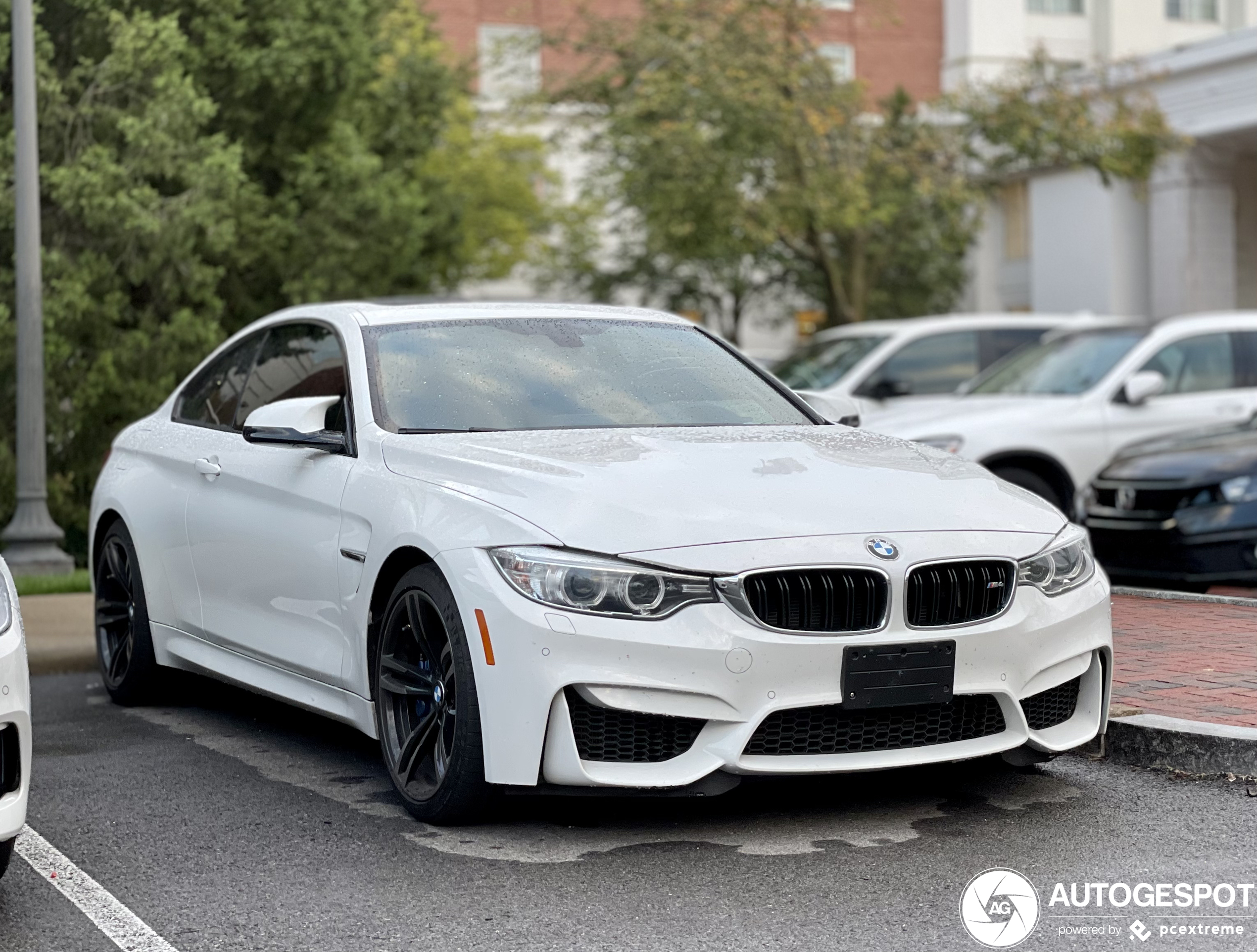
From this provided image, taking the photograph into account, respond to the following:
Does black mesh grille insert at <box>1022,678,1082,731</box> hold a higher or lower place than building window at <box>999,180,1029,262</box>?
lower

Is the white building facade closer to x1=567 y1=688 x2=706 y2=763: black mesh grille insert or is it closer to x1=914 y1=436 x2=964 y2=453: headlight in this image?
x1=914 y1=436 x2=964 y2=453: headlight

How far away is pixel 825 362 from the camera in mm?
15570

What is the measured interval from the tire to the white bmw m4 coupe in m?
5.74

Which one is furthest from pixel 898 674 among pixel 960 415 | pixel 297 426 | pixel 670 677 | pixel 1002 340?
pixel 1002 340

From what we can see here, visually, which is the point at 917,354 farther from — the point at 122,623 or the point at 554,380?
the point at 554,380

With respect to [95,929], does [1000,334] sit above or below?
above

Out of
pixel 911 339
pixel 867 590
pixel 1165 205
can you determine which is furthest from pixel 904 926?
A: pixel 1165 205

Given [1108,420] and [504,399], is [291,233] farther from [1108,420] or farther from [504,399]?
[504,399]

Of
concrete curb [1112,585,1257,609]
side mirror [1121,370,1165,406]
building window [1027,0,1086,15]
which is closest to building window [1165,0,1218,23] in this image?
building window [1027,0,1086,15]

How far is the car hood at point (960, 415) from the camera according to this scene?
38.5 ft

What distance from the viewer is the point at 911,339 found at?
1523cm

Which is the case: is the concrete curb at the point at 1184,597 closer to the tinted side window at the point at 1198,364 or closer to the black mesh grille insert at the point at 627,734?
the tinted side window at the point at 1198,364

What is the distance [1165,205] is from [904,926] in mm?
30609

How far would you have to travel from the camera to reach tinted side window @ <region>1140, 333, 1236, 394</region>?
41.4 feet
